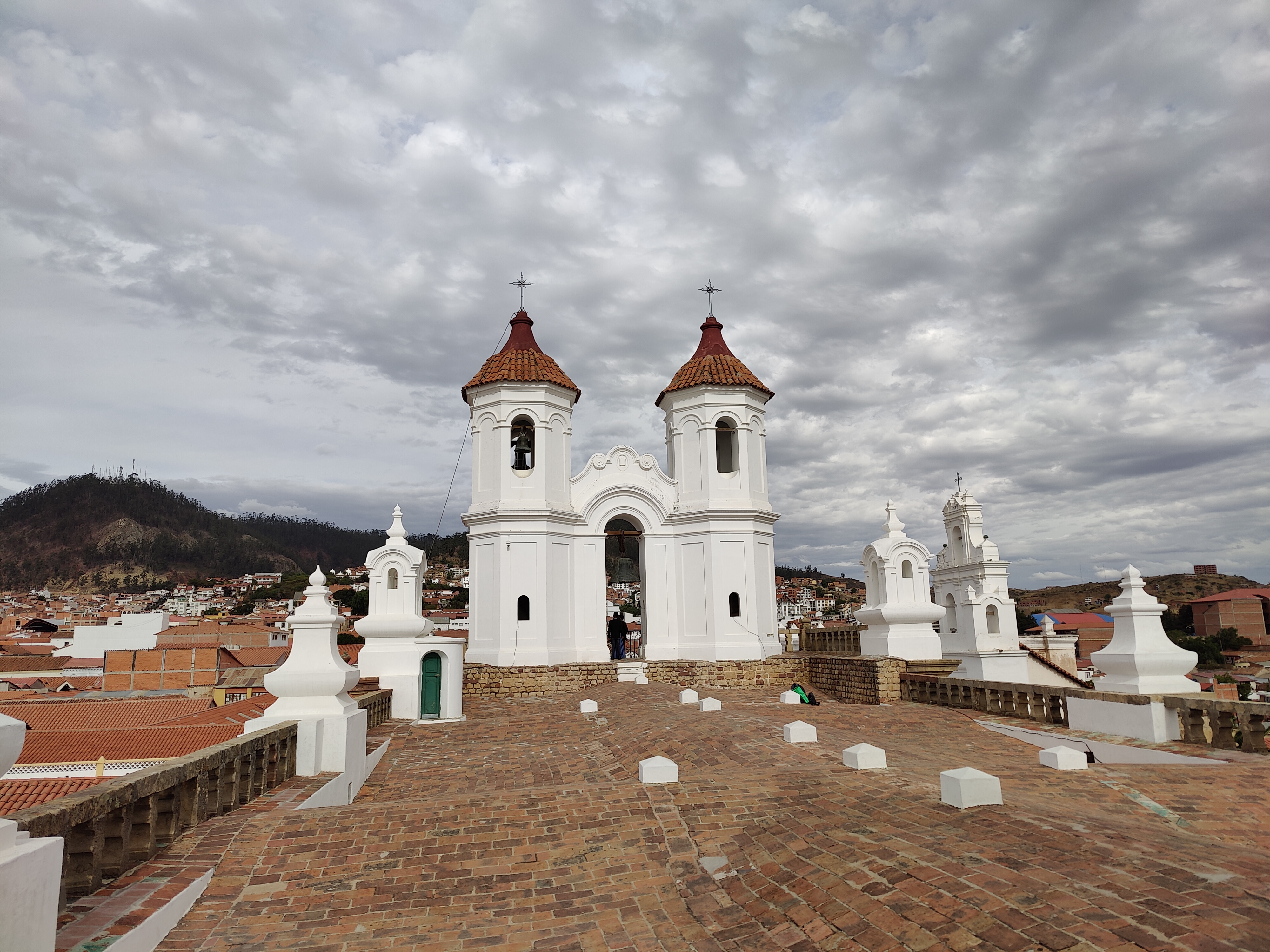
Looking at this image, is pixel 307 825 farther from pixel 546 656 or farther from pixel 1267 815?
pixel 546 656

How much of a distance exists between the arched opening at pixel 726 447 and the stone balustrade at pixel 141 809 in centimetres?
1708

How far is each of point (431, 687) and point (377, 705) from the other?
1841mm

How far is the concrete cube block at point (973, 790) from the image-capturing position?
16.8ft

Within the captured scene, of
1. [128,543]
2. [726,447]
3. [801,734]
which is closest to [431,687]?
[801,734]

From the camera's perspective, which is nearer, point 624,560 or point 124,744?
point 124,744

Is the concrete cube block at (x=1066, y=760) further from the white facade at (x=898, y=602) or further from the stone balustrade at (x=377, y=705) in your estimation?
the stone balustrade at (x=377, y=705)

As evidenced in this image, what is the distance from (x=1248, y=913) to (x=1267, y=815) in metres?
4.40

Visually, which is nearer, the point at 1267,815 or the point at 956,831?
the point at 956,831

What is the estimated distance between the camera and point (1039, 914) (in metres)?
3.46

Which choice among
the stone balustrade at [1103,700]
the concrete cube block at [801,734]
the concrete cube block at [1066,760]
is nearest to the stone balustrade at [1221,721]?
the stone balustrade at [1103,700]

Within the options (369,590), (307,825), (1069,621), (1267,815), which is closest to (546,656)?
(369,590)

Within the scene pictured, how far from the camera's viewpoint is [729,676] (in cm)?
2050

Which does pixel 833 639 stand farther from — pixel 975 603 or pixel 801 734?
pixel 801 734

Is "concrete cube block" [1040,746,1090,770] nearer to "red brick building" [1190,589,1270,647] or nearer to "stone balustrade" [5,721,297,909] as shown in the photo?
"stone balustrade" [5,721,297,909]
